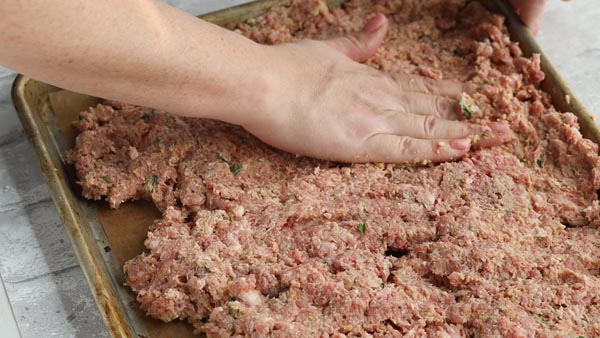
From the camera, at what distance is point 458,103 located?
2355 mm

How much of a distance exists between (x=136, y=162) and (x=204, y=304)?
0.50 metres

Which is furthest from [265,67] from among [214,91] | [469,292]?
[469,292]

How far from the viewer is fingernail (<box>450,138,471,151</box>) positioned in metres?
2.23

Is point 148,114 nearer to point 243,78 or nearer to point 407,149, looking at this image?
point 243,78

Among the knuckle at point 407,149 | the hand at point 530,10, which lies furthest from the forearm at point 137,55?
the hand at point 530,10

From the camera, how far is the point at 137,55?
1856 millimetres

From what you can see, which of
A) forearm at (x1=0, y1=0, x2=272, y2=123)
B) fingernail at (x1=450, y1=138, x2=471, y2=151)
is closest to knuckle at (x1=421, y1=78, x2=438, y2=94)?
fingernail at (x1=450, y1=138, x2=471, y2=151)

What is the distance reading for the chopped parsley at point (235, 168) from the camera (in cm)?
223

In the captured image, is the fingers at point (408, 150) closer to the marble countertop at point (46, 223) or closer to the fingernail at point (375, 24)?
the fingernail at point (375, 24)

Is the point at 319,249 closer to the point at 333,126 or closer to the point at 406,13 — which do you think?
the point at 333,126

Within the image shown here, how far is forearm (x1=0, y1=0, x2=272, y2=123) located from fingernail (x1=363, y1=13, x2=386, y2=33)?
0.49 meters

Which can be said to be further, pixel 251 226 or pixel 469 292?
pixel 251 226

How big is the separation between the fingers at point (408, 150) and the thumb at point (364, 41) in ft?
1.23

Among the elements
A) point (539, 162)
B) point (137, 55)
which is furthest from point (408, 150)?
point (137, 55)
